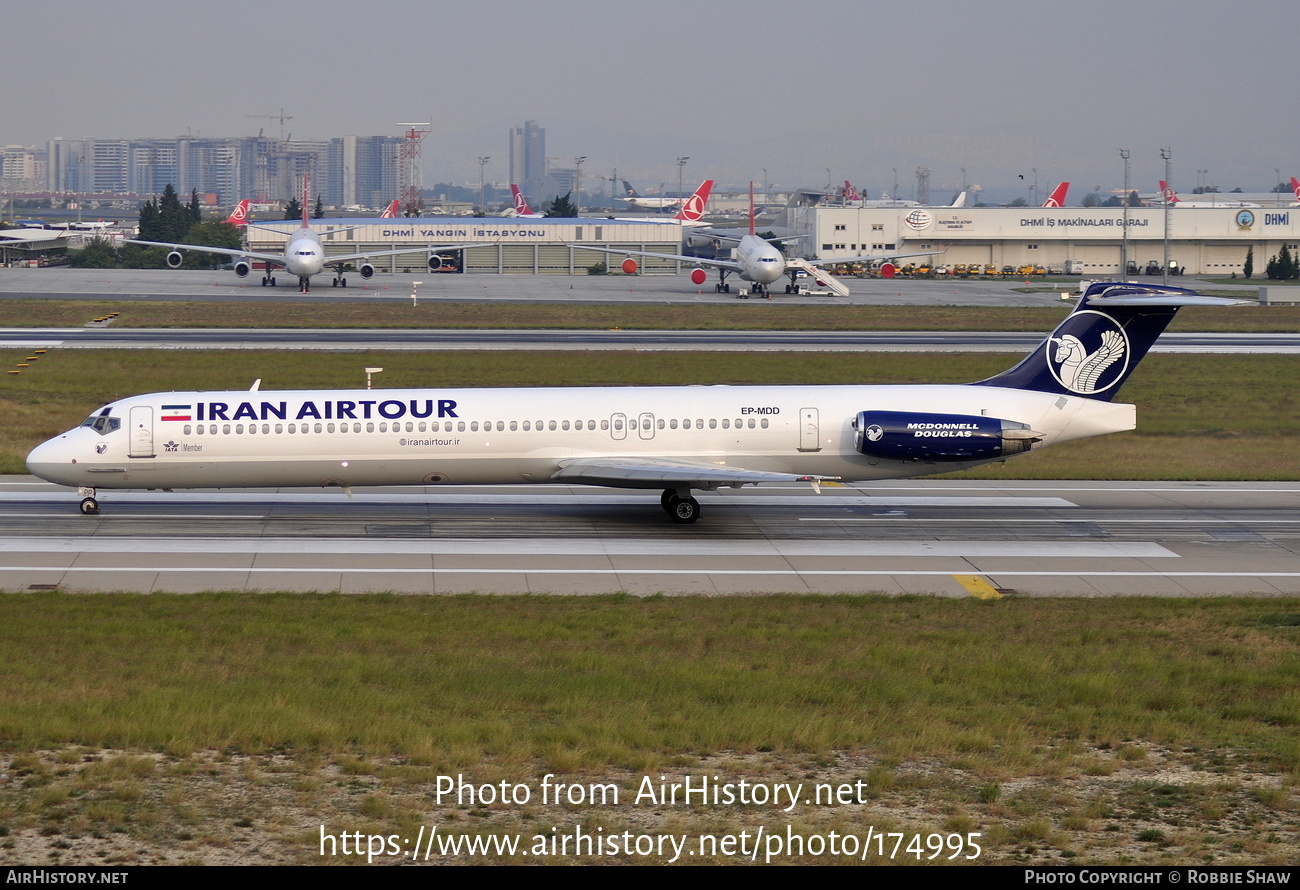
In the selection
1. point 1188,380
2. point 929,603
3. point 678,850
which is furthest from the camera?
point 1188,380

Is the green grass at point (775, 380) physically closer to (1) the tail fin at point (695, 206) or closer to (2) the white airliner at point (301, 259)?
(2) the white airliner at point (301, 259)

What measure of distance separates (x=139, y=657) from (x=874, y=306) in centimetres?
6972

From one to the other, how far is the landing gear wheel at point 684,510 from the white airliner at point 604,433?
0.16ft

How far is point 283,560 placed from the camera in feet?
86.9

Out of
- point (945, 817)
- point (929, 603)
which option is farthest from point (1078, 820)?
point (929, 603)

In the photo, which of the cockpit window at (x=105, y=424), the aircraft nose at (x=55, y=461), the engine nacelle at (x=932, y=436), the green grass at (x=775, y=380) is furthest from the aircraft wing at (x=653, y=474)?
the green grass at (x=775, y=380)

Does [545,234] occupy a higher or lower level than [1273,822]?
higher

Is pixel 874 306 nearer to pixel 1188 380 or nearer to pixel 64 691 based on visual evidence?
pixel 1188 380

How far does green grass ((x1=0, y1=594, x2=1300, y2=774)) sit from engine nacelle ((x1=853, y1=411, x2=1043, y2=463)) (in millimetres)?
7017

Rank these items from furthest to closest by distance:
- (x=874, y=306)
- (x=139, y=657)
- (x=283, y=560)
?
(x=874, y=306), (x=283, y=560), (x=139, y=657)

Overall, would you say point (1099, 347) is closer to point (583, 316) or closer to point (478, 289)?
point (583, 316)

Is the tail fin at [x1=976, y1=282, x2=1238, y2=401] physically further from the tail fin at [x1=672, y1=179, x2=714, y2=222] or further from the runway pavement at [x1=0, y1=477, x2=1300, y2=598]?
the tail fin at [x1=672, y1=179, x2=714, y2=222]

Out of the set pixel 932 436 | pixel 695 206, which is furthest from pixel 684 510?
pixel 695 206

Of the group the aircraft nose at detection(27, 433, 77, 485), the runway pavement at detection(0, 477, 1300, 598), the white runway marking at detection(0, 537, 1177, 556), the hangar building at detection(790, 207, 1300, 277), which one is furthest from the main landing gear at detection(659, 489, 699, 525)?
the hangar building at detection(790, 207, 1300, 277)
